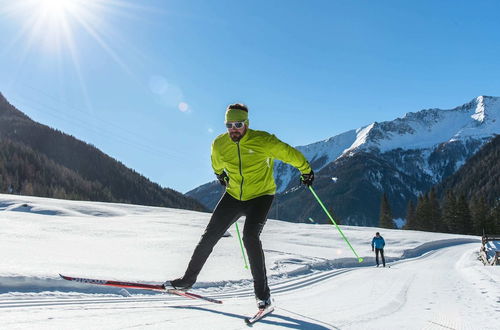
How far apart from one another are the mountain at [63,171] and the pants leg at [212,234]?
113 m

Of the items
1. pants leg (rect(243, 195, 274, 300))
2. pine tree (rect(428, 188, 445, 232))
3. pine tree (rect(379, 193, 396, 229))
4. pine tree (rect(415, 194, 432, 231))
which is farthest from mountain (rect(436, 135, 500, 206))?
pants leg (rect(243, 195, 274, 300))

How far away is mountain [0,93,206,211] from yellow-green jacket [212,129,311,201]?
372 feet

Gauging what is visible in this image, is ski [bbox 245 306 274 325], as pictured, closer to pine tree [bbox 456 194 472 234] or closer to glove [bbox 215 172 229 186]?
glove [bbox 215 172 229 186]

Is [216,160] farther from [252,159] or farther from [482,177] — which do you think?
[482,177]

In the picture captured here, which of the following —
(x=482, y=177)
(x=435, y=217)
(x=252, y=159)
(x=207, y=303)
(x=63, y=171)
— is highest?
(x=63, y=171)

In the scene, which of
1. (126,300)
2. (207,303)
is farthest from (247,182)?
(126,300)

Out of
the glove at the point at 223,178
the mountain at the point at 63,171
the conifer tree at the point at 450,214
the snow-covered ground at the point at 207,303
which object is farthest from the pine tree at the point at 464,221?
the mountain at the point at 63,171

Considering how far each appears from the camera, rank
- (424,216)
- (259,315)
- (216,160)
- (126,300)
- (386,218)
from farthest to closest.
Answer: (386,218) → (424,216) → (126,300) → (216,160) → (259,315)

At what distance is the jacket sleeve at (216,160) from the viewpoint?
4871 millimetres

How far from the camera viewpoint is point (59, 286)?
6219mm

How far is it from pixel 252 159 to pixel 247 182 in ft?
0.91

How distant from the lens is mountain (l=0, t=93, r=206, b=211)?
112 meters

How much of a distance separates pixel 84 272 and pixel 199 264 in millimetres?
4154

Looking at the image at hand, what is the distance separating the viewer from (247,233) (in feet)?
14.9
